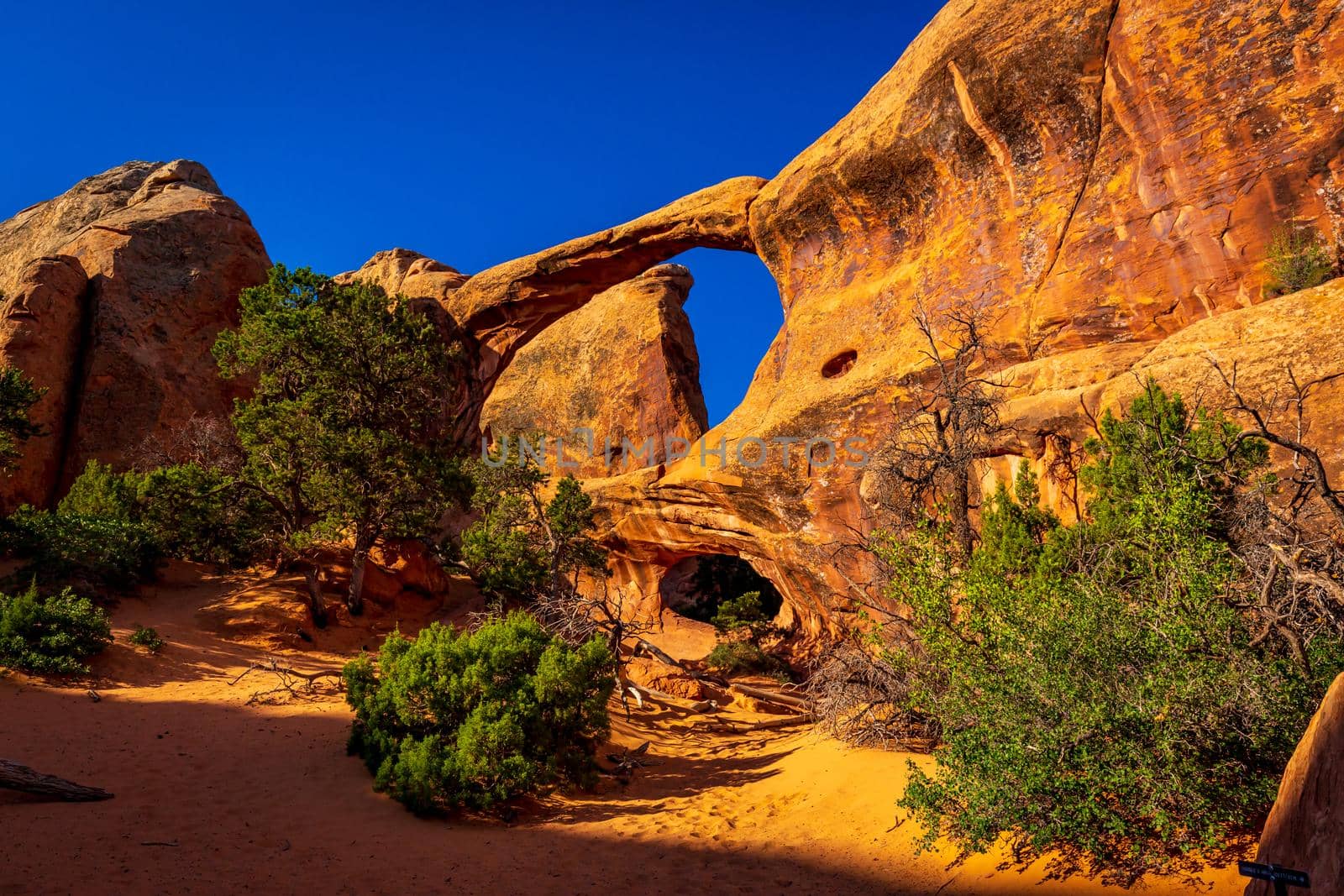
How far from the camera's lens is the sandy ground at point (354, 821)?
6875 mm

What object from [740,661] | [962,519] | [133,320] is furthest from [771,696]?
[133,320]

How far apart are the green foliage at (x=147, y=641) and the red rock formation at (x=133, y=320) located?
12.6 m

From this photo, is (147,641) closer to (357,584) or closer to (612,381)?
(357,584)

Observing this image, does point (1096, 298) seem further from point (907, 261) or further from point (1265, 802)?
point (1265, 802)

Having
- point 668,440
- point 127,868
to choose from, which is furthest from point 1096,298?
point 127,868

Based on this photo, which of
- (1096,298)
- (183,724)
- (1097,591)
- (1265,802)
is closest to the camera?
(1265,802)

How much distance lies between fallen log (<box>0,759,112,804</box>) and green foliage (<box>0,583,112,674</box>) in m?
4.30

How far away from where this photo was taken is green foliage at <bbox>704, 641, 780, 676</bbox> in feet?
61.0

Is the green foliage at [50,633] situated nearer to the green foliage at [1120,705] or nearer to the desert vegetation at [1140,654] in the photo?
the desert vegetation at [1140,654]

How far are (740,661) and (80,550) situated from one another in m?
14.2

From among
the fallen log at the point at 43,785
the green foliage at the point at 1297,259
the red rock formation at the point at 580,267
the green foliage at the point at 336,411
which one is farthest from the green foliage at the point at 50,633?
the green foliage at the point at 1297,259

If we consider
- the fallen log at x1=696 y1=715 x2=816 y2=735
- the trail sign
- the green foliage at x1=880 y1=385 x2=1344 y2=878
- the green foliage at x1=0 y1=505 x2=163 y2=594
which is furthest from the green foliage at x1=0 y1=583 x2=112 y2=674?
the trail sign

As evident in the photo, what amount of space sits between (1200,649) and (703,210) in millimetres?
17130

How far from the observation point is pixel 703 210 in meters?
21.2
